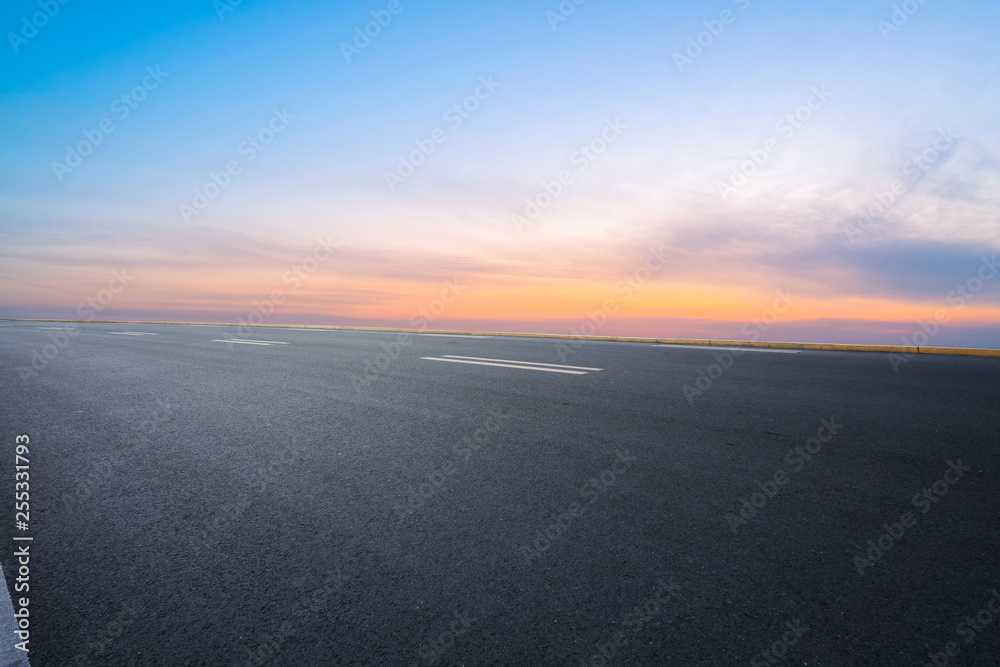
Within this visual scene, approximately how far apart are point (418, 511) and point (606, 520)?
953 mm

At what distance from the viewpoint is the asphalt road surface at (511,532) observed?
1.62 meters

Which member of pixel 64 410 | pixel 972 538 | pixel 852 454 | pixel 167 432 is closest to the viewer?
pixel 972 538

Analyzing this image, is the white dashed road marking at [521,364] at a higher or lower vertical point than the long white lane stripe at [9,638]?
higher

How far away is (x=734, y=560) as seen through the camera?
2066 millimetres

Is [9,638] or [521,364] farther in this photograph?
[521,364]

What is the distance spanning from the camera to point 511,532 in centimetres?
230

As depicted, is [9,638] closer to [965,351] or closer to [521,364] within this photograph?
[521,364]

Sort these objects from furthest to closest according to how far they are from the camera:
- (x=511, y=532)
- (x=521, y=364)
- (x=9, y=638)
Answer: (x=521, y=364)
(x=511, y=532)
(x=9, y=638)

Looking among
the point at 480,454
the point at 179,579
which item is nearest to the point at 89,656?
the point at 179,579

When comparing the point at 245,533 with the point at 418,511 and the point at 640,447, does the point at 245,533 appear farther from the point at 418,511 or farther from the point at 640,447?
the point at 640,447

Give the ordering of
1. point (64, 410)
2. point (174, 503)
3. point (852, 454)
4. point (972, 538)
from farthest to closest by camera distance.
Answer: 1. point (64, 410)
2. point (852, 454)
3. point (174, 503)
4. point (972, 538)

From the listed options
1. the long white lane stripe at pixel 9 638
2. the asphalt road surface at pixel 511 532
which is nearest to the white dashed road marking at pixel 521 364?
the asphalt road surface at pixel 511 532

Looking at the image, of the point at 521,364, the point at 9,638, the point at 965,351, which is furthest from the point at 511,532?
the point at 965,351

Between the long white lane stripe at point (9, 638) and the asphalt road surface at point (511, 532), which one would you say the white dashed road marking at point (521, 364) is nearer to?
the asphalt road surface at point (511, 532)
